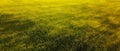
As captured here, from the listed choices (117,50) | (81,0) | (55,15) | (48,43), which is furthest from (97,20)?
(81,0)

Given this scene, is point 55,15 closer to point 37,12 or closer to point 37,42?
point 37,12

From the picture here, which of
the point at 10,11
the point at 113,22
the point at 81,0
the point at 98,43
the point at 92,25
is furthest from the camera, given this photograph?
the point at 81,0

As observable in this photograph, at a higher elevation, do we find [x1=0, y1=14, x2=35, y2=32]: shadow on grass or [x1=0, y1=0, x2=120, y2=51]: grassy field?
[x1=0, y1=14, x2=35, y2=32]: shadow on grass

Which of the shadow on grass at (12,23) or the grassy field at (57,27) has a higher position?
the shadow on grass at (12,23)

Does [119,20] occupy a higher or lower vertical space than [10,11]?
lower

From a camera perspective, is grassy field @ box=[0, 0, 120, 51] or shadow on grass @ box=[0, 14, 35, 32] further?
shadow on grass @ box=[0, 14, 35, 32]

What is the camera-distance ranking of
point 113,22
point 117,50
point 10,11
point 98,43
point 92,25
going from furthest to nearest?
1. point 10,11
2. point 113,22
3. point 92,25
4. point 98,43
5. point 117,50

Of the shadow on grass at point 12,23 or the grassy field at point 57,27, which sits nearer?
the grassy field at point 57,27

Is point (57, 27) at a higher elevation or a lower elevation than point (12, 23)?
lower
